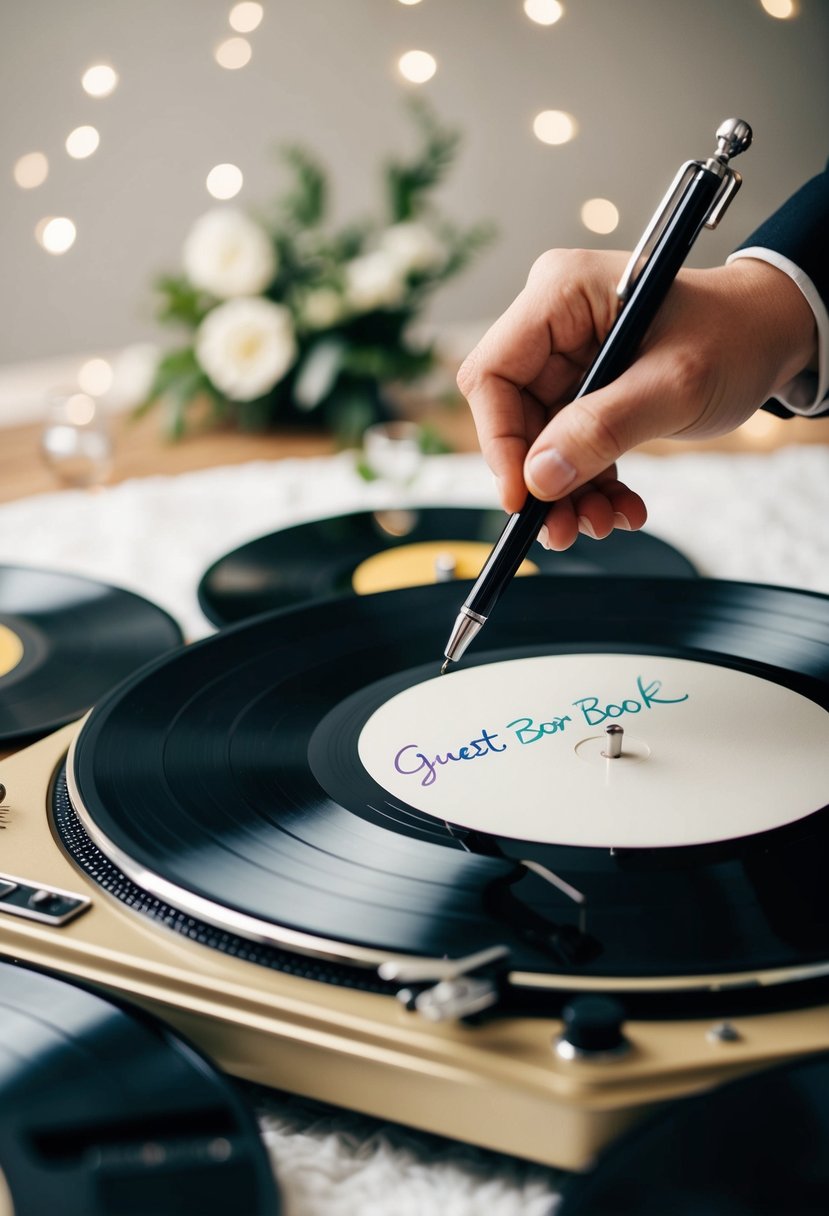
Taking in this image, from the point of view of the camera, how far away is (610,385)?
599 mm

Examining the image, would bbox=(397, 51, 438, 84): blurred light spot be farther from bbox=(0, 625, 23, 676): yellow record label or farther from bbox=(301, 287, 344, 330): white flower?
bbox=(0, 625, 23, 676): yellow record label

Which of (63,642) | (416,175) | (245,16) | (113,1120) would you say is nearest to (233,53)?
(245,16)

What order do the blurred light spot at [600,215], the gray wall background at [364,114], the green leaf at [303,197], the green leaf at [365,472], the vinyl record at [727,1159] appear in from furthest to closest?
the blurred light spot at [600,215] < the gray wall background at [364,114] < the green leaf at [303,197] < the green leaf at [365,472] < the vinyl record at [727,1159]

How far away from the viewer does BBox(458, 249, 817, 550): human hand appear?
1.93 feet

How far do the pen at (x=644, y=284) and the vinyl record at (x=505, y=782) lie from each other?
5 centimetres

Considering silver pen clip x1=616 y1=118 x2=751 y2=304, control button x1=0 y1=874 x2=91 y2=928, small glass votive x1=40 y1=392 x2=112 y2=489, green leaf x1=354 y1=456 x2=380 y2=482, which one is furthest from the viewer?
small glass votive x1=40 y1=392 x2=112 y2=489

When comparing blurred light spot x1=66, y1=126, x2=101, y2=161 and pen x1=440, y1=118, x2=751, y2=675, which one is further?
blurred light spot x1=66, y1=126, x2=101, y2=161

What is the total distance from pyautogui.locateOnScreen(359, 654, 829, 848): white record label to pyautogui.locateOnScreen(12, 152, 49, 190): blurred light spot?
193 cm

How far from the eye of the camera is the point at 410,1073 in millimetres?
390

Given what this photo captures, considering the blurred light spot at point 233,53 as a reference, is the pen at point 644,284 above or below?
below

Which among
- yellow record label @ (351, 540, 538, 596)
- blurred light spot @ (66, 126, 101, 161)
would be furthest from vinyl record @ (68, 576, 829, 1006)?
blurred light spot @ (66, 126, 101, 161)

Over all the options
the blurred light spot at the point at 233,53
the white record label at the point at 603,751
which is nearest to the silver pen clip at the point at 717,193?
the white record label at the point at 603,751

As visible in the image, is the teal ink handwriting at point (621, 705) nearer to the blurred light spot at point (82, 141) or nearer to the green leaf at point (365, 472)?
the green leaf at point (365, 472)

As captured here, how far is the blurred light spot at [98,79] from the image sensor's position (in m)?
2.16
